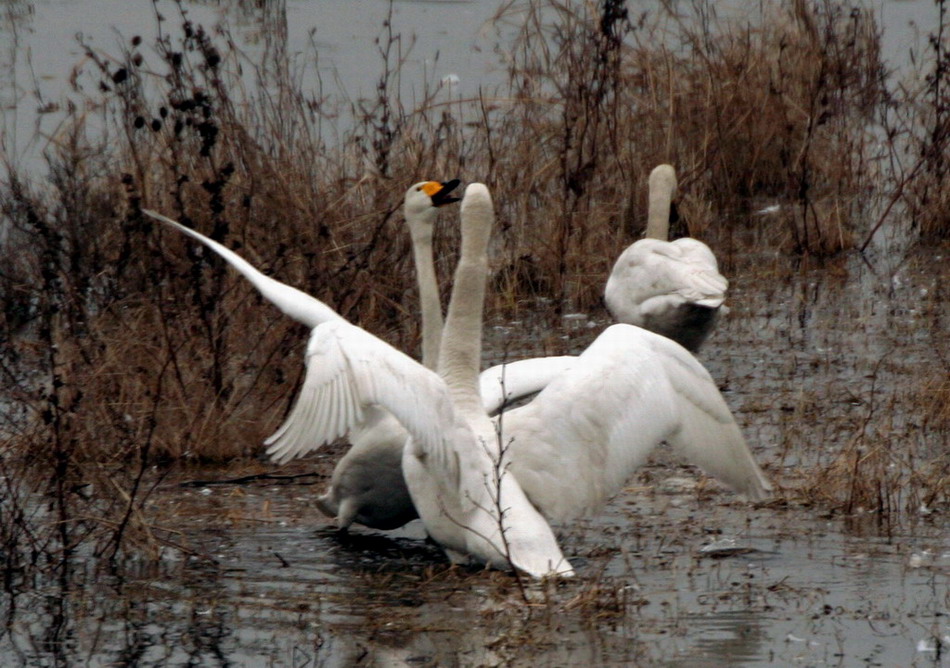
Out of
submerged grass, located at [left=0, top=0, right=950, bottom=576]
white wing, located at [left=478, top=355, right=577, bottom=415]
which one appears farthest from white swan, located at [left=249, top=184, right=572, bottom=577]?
submerged grass, located at [left=0, top=0, right=950, bottom=576]

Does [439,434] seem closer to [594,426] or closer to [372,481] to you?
[594,426]

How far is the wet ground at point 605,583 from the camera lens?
17.8 feet

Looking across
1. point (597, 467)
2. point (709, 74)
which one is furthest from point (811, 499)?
point (709, 74)

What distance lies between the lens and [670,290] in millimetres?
9188

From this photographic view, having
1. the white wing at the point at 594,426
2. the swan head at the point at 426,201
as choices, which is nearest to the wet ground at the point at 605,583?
the white wing at the point at 594,426

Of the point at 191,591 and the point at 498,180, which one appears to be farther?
the point at 498,180

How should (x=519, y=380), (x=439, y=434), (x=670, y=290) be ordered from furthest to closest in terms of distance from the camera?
(x=670, y=290) → (x=519, y=380) → (x=439, y=434)

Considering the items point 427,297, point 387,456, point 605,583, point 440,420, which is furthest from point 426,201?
point 605,583

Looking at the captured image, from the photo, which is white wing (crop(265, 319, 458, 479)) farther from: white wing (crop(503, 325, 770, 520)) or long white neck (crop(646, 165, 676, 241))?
long white neck (crop(646, 165, 676, 241))

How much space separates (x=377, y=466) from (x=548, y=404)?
0.73 m

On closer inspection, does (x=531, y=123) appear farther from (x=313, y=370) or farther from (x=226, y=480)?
(x=313, y=370)

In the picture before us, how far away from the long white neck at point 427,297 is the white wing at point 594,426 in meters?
0.89

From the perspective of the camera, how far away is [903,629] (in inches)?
217

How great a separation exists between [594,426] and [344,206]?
3332 mm
